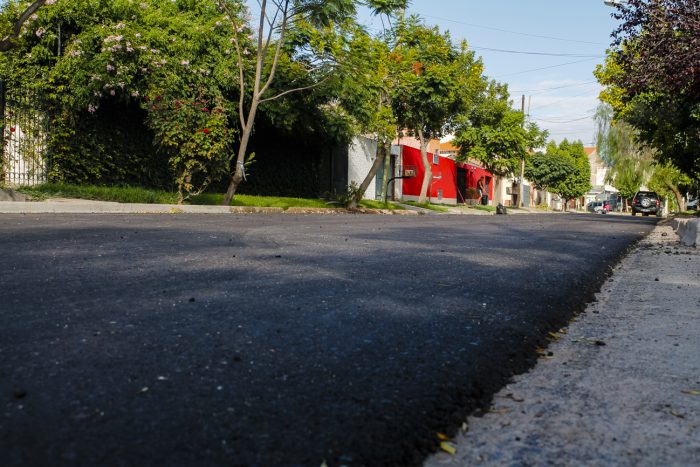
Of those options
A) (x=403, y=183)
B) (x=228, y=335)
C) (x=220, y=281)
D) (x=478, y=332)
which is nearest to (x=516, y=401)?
(x=478, y=332)

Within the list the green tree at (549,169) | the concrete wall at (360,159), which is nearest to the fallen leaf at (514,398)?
the concrete wall at (360,159)

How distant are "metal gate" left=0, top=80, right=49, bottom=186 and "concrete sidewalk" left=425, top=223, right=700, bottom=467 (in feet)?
45.9

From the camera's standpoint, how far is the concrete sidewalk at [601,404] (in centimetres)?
165

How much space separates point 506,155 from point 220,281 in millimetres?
36484

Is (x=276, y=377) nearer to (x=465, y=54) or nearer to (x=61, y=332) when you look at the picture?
(x=61, y=332)

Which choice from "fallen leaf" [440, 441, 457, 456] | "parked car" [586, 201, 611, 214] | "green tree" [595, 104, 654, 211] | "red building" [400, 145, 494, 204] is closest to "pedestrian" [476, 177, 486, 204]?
"red building" [400, 145, 494, 204]

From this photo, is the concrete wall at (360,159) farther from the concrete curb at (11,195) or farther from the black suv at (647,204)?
the black suv at (647,204)

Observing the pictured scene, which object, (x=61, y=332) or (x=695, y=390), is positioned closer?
(x=695, y=390)

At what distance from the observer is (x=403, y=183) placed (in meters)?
37.3

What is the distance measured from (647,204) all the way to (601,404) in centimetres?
4529

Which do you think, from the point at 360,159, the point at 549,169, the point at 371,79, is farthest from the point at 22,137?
the point at 549,169

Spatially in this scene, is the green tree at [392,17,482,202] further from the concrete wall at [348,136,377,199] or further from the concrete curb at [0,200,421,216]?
the concrete curb at [0,200,421,216]

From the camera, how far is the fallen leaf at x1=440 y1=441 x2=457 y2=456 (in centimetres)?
162

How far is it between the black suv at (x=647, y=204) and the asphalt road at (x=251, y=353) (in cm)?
4191
